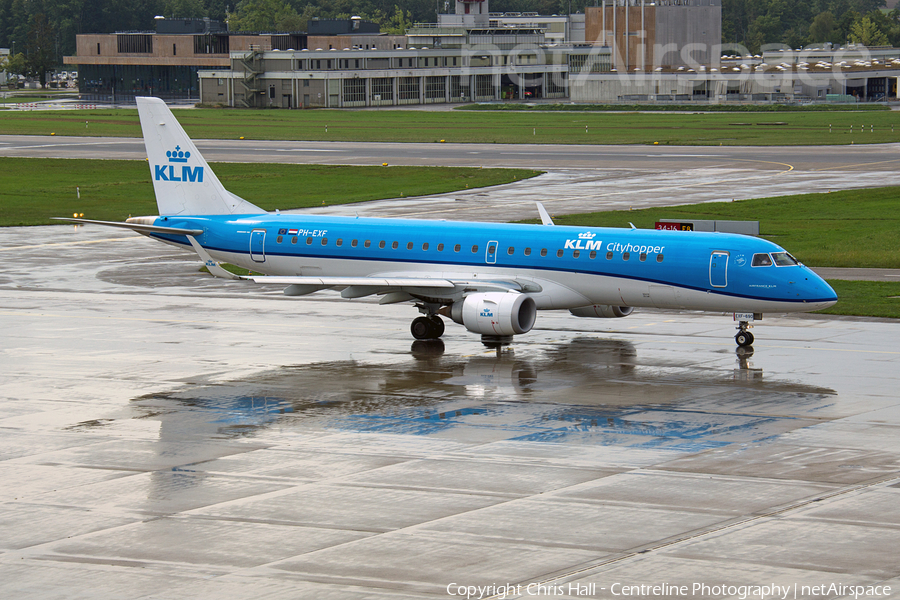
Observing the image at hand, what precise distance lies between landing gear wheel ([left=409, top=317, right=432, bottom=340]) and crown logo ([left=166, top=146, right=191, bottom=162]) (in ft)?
38.7

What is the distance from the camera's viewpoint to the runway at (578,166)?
82875mm

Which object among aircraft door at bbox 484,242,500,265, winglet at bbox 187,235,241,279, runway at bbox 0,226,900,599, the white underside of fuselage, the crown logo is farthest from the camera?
the crown logo

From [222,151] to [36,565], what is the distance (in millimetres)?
108763

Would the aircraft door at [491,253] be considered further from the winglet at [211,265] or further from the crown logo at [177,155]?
the crown logo at [177,155]

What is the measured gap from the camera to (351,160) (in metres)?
116

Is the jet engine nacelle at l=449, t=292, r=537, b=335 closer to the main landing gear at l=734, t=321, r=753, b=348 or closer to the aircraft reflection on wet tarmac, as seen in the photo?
the aircraft reflection on wet tarmac

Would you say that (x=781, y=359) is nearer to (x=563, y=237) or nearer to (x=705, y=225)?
(x=563, y=237)

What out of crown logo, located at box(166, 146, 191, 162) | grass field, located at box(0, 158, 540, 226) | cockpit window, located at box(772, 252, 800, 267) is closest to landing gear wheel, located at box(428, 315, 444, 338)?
cockpit window, located at box(772, 252, 800, 267)

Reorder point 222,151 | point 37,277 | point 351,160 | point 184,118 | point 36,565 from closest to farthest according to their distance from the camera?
point 36,565
point 37,277
point 351,160
point 222,151
point 184,118

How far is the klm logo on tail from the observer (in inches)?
1781

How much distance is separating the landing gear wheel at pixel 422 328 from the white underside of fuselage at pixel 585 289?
5.42 ft

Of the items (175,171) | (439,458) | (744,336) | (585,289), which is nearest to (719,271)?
(744,336)

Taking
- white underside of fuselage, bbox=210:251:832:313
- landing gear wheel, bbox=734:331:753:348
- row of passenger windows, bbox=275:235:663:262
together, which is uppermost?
row of passenger windows, bbox=275:235:663:262

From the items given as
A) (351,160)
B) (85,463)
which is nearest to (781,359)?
(85,463)
